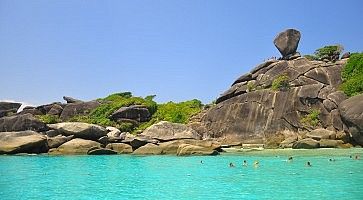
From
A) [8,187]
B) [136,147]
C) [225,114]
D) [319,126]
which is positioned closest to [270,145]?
[319,126]

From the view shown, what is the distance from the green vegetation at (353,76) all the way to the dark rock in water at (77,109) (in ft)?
105

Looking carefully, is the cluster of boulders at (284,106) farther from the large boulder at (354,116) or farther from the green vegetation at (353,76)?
the green vegetation at (353,76)

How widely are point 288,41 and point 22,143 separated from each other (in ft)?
111

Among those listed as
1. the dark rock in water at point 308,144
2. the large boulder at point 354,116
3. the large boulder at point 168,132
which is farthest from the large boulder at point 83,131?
the large boulder at point 354,116

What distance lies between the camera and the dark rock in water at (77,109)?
52781mm

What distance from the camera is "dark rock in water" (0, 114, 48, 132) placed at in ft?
141

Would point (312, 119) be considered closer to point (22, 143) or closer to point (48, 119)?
point (22, 143)

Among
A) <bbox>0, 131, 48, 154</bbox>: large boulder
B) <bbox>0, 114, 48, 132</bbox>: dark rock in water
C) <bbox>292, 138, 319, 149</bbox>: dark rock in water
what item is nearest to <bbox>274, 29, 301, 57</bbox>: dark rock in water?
<bbox>292, 138, 319, 149</bbox>: dark rock in water

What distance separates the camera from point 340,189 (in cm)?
1437

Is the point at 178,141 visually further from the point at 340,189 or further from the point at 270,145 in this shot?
the point at 340,189

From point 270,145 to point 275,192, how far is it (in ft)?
82.8

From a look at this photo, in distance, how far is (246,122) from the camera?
1698 inches

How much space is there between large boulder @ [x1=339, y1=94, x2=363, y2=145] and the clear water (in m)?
8.16

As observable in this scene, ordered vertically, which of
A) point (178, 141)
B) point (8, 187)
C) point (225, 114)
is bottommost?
point (8, 187)
